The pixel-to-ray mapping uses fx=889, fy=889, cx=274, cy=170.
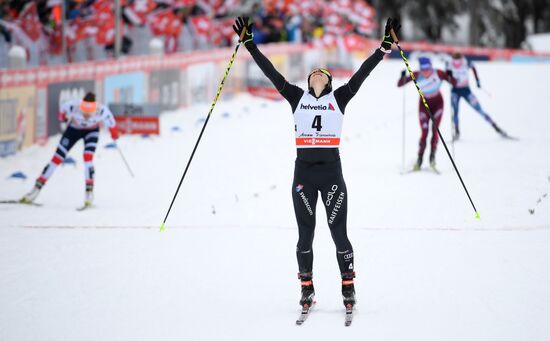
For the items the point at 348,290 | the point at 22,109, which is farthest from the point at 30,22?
the point at 348,290

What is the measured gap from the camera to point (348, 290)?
710 cm

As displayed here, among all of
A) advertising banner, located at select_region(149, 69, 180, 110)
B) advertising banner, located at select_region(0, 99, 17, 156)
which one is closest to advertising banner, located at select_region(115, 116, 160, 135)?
advertising banner, located at select_region(0, 99, 17, 156)

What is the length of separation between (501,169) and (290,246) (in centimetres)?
620

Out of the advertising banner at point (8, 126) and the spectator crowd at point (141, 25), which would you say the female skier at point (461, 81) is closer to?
the advertising banner at point (8, 126)

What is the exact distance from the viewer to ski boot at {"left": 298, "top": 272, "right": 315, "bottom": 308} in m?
7.14

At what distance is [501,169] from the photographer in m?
14.8

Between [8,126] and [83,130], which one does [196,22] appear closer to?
[8,126]

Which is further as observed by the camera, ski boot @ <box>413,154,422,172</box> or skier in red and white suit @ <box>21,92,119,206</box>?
ski boot @ <box>413,154,422,172</box>

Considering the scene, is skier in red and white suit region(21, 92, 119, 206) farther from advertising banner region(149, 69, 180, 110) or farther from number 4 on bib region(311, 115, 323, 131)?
advertising banner region(149, 69, 180, 110)

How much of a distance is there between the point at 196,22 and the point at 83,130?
19332 mm

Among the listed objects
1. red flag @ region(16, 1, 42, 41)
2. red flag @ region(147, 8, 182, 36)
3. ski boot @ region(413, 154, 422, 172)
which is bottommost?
ski boot @ region(413, 154, 422, 172)

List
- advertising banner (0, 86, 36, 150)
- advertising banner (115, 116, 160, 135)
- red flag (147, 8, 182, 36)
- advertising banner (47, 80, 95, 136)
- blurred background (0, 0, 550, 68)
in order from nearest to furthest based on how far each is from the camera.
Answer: advertising banner (0, 86, 36, 150) → advertising banner (47, 80, 95, 136) → advertising banner (115, 116, 160, 135) → blurred background (0, 0, 550, 68) → red flag (147, 8, 182, 36)

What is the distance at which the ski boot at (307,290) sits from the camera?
23.4 feet

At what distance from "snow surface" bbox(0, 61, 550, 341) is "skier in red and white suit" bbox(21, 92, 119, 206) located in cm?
37
